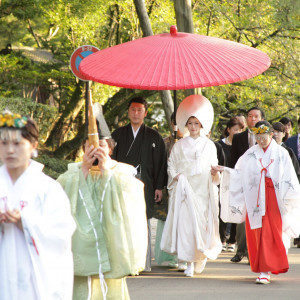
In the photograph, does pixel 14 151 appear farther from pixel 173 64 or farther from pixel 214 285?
pixel 214 285

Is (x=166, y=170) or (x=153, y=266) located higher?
(x=166, y=170)

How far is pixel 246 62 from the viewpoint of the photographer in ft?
24.2

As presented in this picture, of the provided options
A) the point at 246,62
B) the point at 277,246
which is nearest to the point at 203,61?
the point at 246,62

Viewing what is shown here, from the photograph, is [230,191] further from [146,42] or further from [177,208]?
[146,42]

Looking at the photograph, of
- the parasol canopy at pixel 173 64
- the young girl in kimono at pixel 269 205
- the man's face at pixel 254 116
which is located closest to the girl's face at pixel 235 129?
the man's face at pixel 254 116

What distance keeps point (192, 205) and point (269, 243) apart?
3.65ft

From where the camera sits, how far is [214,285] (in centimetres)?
769

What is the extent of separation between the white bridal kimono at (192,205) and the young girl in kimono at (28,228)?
4.23 metres

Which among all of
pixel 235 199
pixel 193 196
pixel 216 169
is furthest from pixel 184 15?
pixel 235 199

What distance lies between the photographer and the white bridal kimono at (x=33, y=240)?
13.4 feet

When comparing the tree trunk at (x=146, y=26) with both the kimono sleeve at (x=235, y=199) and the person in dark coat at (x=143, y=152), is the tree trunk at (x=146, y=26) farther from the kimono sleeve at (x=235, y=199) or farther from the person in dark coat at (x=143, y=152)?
the kimono sleeve at (x=235, y=199)

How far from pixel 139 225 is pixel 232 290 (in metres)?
2.63

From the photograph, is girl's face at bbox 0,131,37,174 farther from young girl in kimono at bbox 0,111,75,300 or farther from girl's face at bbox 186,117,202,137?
girl's face at bbox 186,117,202,137

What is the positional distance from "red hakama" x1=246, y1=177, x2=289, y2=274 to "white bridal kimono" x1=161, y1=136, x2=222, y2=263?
63 centimetres
